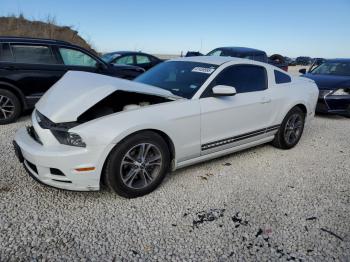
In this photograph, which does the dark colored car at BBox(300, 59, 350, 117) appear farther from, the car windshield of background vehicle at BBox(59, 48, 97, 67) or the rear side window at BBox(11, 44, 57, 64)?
the rear side window at BBox(11, 44, 57, 64)

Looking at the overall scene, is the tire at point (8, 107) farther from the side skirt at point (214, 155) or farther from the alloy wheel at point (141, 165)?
the side skirt at point (214, 155)

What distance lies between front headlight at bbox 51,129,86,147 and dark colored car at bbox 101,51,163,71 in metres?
8.57

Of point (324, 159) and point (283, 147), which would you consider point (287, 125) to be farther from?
point (324, 159)

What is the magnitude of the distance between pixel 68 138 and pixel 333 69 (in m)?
8.17

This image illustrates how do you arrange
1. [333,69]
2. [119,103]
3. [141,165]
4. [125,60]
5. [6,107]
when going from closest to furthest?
[141,165] → [119,103] → [6,107] → [333,69] → [125,60]

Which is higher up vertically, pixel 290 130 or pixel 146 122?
pixel 146 122

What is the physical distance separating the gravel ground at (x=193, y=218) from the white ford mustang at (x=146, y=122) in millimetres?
272

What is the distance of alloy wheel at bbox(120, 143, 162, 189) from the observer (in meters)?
3.25

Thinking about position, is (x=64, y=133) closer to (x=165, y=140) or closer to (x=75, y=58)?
(x=165, y=140)

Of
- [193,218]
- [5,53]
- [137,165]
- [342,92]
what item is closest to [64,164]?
[137,165]

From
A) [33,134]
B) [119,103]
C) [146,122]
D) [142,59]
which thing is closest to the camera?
[146,122]

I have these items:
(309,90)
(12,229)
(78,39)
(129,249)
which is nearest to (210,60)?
(309,90)

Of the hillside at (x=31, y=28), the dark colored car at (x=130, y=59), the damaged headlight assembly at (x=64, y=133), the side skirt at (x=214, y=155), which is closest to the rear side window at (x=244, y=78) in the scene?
the side skirt at (x=214, y=155)

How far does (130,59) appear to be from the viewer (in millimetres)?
11883
